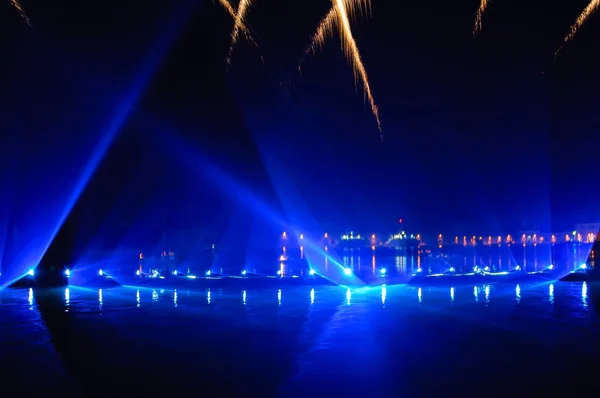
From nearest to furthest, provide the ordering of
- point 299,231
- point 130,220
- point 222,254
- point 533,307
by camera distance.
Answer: point 533,307 < point 130,220 < point 222,254 < point 299,231

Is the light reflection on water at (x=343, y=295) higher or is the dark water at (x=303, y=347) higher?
the dark water at (x=303, y=347)

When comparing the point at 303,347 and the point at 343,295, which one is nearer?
the point at 303,347

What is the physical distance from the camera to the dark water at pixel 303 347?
18.2 ft

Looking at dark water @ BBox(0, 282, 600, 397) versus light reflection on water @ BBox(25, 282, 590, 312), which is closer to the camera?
dark water @ BBox(0, 282, 600, 397)

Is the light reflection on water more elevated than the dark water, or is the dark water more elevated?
the dark water

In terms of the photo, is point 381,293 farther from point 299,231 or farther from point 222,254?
point 299,231

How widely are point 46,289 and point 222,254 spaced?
2719 cm

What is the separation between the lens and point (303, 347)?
739 cm

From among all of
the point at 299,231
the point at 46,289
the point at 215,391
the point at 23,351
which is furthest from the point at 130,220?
the point at 299,231

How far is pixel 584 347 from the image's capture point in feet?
23.9

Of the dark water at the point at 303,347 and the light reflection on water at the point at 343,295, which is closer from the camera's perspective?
the dark water at the point at 303,347

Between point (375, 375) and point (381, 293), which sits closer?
point (375, 375)

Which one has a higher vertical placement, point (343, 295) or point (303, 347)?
point (303, 347)

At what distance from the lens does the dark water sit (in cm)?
555
